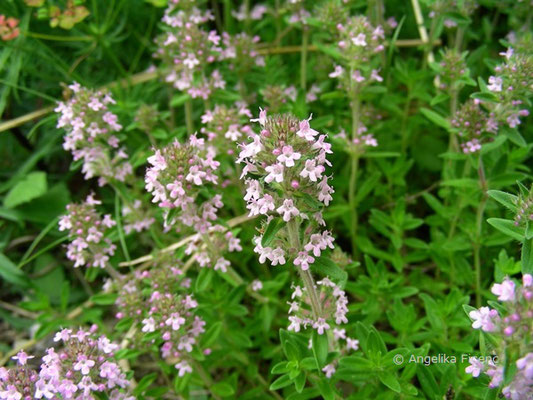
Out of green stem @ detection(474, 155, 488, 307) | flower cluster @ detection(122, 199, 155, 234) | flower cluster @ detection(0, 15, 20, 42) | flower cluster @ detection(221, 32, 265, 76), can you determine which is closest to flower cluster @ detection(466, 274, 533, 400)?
green stem @ detection(474, 155, 488, 307)

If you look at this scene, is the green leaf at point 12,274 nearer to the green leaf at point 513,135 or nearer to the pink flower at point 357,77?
the pink flower at point 357,77

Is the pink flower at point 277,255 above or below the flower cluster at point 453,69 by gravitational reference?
below

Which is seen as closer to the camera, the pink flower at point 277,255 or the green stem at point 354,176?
the pink flower at point 277,255

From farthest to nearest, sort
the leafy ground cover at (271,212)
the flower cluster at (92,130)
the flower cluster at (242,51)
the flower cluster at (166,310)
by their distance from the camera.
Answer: the flower cluster at (242,51) < the flower cluster at (92,130) < the flower cluster at (166,310) < the leafy ground cover at (271,212)

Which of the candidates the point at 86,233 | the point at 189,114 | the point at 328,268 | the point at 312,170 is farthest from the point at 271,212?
the point at 189,114

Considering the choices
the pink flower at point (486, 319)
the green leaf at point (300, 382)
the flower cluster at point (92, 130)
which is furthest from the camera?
the flower cluster at point (92, 130)

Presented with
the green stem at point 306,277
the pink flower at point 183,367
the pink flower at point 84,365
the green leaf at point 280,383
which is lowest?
the pink flower at point 183,367

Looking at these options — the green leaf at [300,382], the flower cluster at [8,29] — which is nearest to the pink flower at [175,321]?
the green leaf at [300,382]

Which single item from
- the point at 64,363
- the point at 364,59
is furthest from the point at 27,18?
the point at 64,363
